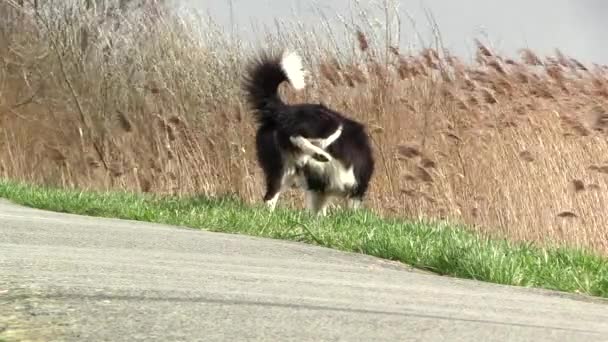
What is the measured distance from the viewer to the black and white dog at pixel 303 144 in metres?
11.7

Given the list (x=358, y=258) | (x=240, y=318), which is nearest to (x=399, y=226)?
(x=358, y=258)

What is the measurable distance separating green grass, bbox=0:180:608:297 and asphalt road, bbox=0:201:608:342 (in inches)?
12.5

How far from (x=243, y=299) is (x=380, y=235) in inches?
161

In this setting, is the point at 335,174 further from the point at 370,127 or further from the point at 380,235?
the point at 380,235

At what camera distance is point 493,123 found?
1277cm

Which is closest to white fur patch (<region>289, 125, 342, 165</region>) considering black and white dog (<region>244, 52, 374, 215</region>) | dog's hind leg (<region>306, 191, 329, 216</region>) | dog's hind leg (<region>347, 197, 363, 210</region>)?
black and white dog (<region>244, 52, 374, 215</region>)


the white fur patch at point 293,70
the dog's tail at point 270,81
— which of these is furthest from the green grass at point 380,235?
the white fur patch at point 293,70

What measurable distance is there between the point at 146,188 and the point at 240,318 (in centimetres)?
1115

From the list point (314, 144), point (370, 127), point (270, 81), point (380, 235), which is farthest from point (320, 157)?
point (380, 235)

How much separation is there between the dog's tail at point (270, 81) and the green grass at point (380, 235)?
2.91 feet

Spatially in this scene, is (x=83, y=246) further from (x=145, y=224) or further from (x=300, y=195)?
(x=300, y=195)

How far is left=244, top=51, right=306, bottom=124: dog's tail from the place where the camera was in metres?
11.9

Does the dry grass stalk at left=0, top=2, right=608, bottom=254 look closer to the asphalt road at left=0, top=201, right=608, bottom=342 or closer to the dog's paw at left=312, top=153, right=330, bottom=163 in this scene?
Answer: the dog's paw at left=312, top=153, right=330, bottom=163

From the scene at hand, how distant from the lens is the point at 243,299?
198 inches
